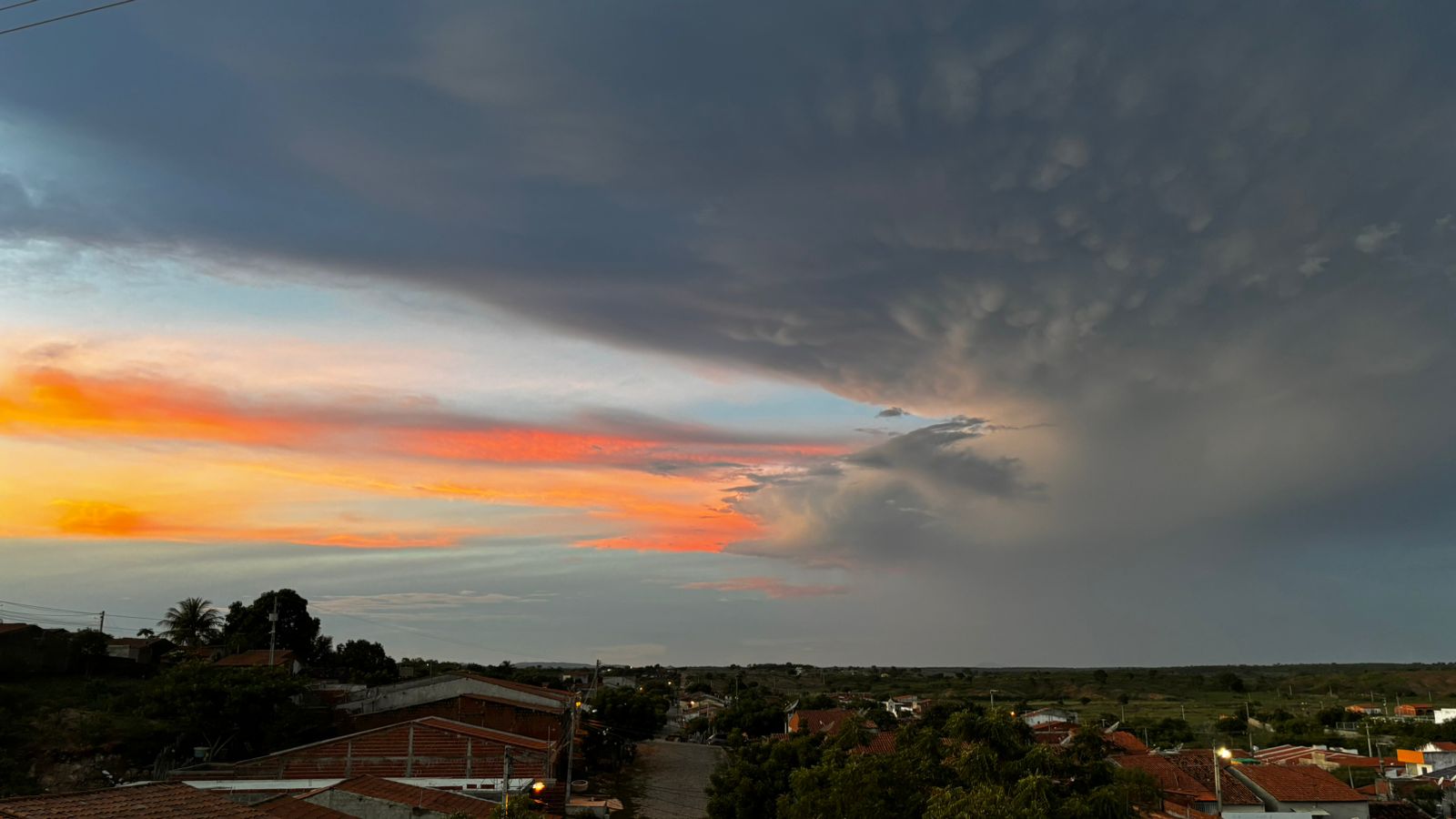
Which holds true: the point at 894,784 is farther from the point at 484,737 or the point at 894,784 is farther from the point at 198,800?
the point at 484,737

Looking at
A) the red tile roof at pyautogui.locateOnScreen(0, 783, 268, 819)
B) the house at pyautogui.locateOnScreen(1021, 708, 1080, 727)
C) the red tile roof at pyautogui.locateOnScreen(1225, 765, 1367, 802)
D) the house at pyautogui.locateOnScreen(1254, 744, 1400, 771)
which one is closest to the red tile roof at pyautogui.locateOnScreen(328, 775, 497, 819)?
the red tile roof at pyautogui.locateOnScreen(0, 783, 268, 819)

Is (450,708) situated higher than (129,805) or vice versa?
(129,805)

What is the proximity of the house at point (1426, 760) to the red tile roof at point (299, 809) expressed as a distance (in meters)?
75.8

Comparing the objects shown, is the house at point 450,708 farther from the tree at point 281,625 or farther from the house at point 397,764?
the tree at point 281,625

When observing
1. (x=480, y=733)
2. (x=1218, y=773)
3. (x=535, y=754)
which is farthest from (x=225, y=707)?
(x=1218, y=773)

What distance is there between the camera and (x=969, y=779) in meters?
22.7

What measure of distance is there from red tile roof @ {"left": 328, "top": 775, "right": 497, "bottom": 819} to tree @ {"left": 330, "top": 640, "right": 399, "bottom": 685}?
222 feet

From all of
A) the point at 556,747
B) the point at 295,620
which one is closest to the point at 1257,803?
the point at 556,747

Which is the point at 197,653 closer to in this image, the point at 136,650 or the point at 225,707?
the point at 136,650

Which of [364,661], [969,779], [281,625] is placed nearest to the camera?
[969,779]

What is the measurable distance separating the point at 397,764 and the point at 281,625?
196 ft

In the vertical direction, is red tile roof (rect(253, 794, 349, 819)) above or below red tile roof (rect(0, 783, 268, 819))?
below

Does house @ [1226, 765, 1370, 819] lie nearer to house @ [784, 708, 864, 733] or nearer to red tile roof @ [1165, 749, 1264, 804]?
red tile roof @ [1165, 749, 1264, 804]

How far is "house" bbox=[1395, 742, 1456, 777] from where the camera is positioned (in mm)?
67250
